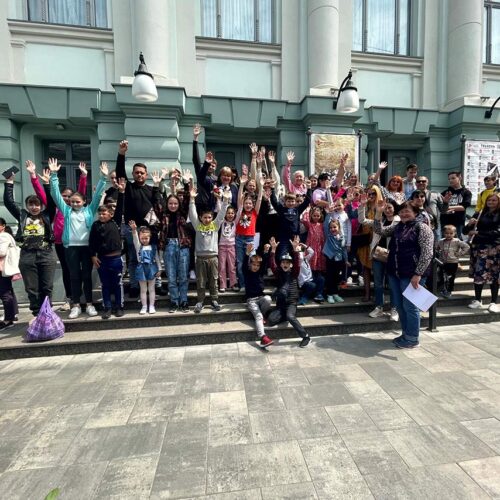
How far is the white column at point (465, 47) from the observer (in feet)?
31.9

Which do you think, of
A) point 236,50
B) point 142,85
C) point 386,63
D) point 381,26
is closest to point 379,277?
point 142,85

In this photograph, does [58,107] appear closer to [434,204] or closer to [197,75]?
[197,75]

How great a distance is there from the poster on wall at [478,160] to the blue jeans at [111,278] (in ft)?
32.3

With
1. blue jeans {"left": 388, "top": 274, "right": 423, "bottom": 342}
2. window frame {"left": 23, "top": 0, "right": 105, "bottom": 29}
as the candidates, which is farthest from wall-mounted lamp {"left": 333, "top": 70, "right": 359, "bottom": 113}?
window frame {"left": 23, "top": 0, "right": 105, "bottom": 29}

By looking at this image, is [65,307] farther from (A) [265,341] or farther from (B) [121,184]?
(A) [265,341]

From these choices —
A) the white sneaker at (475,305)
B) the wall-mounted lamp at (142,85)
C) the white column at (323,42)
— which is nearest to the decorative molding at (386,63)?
the white column at (323,42)

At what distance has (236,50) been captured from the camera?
30.2ft

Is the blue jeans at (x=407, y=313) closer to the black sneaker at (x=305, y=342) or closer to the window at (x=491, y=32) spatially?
the black sneaker at (x=305, y=342)

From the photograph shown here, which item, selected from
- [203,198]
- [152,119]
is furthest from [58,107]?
[203,198]

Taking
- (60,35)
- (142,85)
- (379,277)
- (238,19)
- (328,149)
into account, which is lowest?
(379,277)

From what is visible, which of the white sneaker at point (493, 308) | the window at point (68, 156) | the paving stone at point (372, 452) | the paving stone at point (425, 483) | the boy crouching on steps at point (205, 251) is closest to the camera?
the paving stone at point (425, 483)

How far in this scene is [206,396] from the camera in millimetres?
3367

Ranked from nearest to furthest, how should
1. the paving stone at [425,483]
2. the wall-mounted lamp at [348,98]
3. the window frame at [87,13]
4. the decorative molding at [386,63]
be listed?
the paving stone at [425,483] → the wall-mounted lamp at [348,98] → the window frame at [87,13] → the decorative molding at [386,63]

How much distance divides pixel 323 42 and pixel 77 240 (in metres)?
8.21
